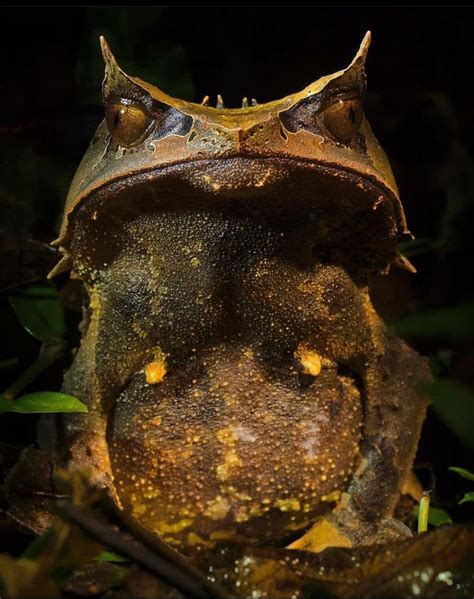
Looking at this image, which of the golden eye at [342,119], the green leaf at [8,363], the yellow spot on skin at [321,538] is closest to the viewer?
the golden eye at [342,119]

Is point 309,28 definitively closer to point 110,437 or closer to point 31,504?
point 110,437

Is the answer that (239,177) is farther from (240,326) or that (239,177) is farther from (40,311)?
(40,311)

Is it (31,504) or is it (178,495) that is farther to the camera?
(178,495)

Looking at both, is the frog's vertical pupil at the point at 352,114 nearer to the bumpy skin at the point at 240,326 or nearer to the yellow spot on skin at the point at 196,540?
the bumpy skin at the point at 240,326

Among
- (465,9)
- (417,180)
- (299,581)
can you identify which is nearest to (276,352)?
(299,581)

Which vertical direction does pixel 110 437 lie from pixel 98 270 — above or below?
below

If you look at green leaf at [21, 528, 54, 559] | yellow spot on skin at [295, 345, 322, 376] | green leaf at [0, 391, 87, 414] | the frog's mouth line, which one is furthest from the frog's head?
green leaf at [21, 528, 54, 559]

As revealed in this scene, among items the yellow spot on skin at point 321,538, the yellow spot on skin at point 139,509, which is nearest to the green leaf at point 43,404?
the yellow spot on skin at point 139,509
